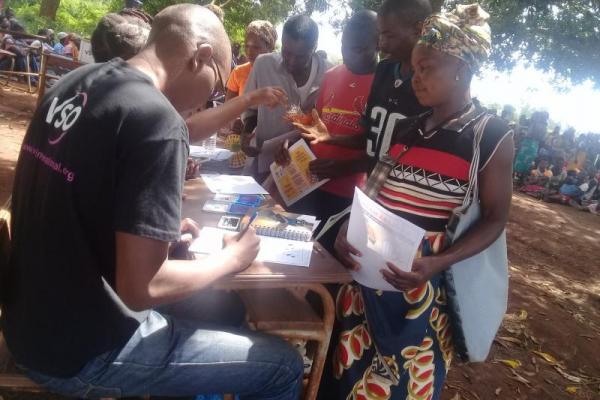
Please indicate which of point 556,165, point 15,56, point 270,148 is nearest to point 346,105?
point 270,148

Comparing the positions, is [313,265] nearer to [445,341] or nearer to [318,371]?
[318,371]

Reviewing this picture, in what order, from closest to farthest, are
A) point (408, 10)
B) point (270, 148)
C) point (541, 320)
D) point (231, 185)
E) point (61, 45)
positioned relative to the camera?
point (408, 10)
point (231, 185)
point (270, 148)
point (541, 320)
point (61, 45)

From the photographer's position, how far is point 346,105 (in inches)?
107

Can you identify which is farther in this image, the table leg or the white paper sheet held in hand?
the table leg

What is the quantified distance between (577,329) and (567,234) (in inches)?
176

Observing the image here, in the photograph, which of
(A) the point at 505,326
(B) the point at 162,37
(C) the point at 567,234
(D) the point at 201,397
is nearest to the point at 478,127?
(B) the point at 162,37

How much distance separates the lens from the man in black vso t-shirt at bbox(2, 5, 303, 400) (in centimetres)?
111

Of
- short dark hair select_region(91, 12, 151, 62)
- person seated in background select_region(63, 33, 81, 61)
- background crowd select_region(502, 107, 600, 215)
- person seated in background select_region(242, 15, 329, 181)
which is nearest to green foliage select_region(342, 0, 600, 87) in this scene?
background crowd select_region(502, 107, 600, 215)

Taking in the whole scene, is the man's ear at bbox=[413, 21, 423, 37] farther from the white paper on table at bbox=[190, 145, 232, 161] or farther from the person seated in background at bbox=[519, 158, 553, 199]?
the person seated in background at bbox=[519, 158, 553, 199]

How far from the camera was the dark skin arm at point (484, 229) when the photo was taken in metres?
1.56

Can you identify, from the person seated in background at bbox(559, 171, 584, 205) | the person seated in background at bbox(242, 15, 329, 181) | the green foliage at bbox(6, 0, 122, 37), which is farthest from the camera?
the green foliage at bbox(6, 0, 122, 37)

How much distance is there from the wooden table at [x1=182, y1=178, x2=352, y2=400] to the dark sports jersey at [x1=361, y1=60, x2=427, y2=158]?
714 mm

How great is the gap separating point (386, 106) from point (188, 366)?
1.49m

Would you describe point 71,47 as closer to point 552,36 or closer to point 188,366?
point 552,36
